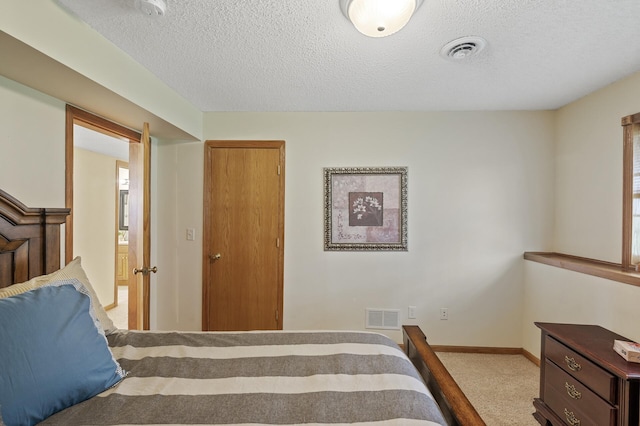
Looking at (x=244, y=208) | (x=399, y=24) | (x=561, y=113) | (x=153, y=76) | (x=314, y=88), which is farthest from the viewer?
(x=244, y=208)

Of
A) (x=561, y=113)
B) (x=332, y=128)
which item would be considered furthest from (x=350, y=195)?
(x=561, y=113)

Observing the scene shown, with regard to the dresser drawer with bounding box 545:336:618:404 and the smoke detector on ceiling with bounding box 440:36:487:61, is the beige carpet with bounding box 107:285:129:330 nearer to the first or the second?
the dresser drawer with bounding box 545:336:618:404

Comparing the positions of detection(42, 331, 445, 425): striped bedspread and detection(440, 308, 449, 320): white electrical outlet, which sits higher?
detection(42, 331, 445, 425): striped bedspread

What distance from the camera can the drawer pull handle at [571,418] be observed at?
1527 millimetres

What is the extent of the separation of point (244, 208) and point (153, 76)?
1.33 meters

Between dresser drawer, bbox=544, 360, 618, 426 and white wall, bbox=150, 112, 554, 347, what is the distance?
1117 millimetres

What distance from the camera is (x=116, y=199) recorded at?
3.97 m

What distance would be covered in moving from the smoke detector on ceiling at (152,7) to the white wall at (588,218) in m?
3.10

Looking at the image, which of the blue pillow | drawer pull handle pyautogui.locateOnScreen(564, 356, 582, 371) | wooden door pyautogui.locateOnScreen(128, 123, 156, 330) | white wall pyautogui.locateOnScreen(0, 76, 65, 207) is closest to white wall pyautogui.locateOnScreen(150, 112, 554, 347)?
wooden door pyautogui.locateOnScreen(128, 123, 156, 330)

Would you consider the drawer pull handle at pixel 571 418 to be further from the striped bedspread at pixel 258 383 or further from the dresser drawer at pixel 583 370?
the striped bedspread at pixel 258 383

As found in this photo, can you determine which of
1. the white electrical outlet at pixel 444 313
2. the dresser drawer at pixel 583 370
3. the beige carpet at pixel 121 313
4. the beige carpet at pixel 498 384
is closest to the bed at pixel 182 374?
the dresser drawer at pixel 583 370

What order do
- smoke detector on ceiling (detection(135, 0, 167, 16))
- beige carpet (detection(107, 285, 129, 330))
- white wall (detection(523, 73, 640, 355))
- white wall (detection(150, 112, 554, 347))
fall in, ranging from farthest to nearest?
beige carpet (detection(107, 285, 129, 330)) < white wall (detection(150, 112, 554, 347)) < white wall (detection(523, 73, 640, 355)) < smoke detector on ceiling (detection(135, 0, 167, 16))

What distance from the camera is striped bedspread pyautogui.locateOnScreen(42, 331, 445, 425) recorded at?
3.01 ft

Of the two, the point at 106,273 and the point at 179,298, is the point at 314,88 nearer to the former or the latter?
the point at 179,298
